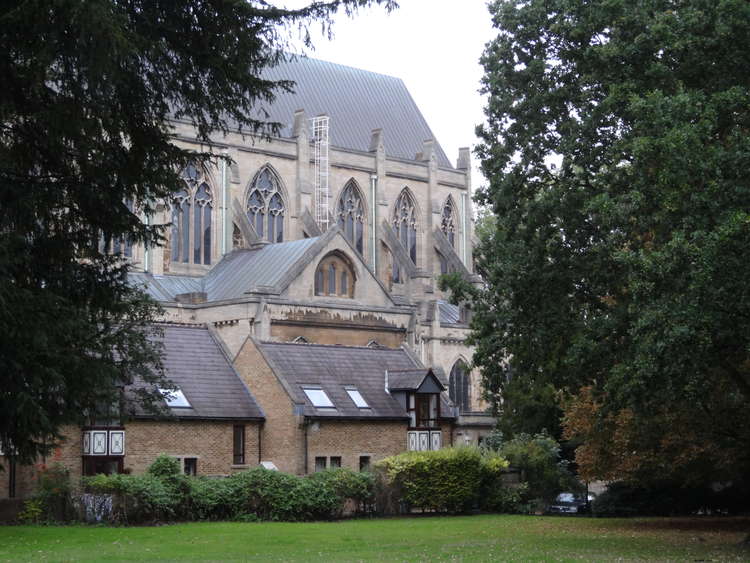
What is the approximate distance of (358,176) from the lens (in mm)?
71250

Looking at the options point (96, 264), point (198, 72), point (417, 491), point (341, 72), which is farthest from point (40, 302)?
point (341, 72)

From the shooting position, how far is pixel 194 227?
206 feet

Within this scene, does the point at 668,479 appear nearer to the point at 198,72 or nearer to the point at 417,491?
the point at 417,491

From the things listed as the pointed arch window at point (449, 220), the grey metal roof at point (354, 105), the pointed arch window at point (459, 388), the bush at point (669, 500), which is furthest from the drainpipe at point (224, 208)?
the bush at point (669, 500)

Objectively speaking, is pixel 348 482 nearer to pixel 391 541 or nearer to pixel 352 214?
pixel 391 541

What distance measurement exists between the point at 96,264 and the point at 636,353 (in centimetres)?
1072

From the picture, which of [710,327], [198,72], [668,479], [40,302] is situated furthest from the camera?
[668,479]

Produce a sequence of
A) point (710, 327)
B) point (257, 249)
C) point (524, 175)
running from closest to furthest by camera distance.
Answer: point (710, 327)
point (524, 175)
point (257, 249)

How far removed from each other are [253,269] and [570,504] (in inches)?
812

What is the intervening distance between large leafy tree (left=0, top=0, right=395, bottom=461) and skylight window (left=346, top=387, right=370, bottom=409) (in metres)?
23.0

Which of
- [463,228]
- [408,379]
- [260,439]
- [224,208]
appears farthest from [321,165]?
[260,439]

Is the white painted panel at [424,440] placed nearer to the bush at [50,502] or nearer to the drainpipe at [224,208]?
the bush at [50,502]

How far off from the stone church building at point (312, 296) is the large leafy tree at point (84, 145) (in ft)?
4.35

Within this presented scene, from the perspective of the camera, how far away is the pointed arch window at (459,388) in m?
63.8
